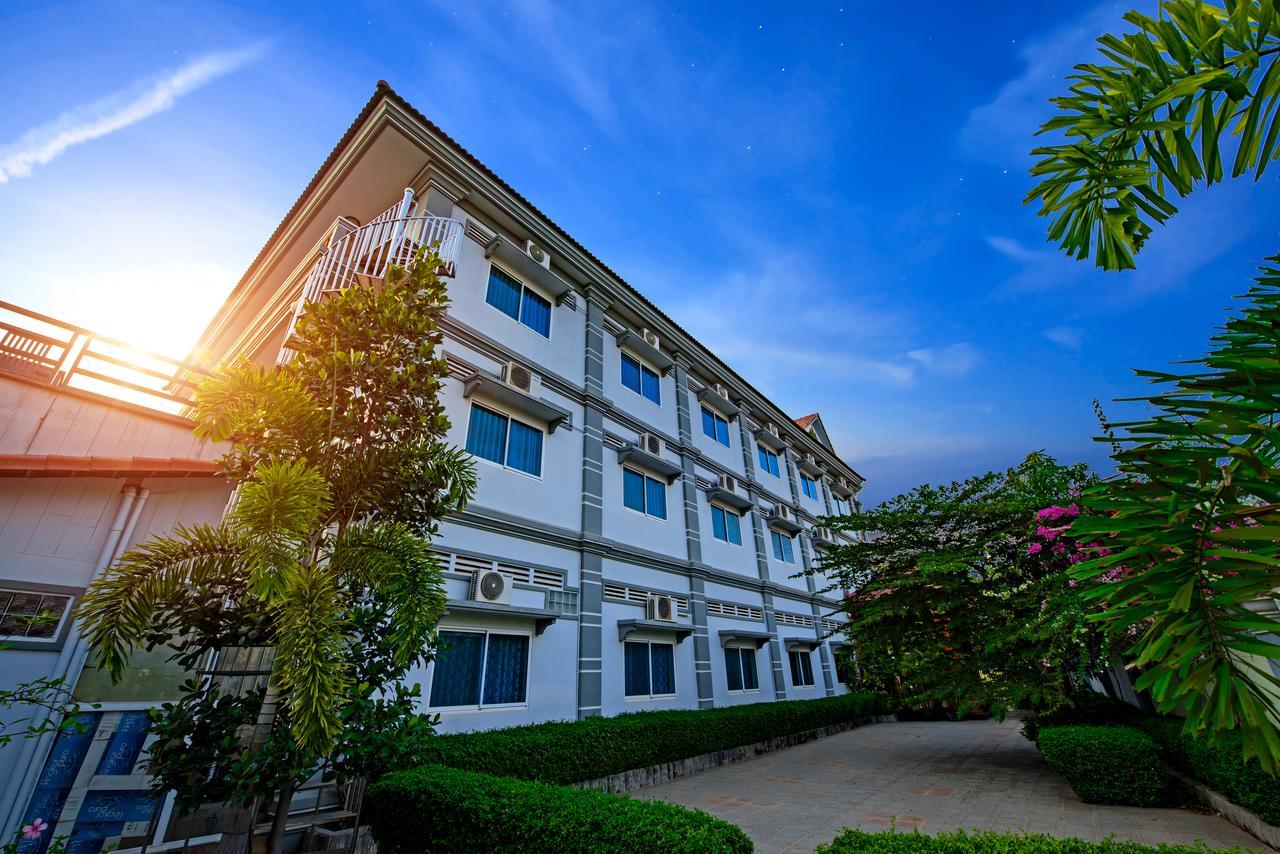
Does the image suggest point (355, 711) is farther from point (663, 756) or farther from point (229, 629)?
point (663, 756)

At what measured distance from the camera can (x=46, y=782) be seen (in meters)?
4.71

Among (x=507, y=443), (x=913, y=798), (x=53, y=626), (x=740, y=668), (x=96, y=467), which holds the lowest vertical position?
(x=913, y=798)

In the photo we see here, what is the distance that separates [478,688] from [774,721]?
801cm

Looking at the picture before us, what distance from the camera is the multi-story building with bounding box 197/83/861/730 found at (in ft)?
28.9

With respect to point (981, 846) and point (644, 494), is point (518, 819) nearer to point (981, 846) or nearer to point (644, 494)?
point (981, 846)

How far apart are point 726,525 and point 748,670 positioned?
404 centimetres

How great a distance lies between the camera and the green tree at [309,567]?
11.1ft

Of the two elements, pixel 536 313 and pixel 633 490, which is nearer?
pixel 536 313

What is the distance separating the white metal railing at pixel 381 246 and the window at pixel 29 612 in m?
4.92

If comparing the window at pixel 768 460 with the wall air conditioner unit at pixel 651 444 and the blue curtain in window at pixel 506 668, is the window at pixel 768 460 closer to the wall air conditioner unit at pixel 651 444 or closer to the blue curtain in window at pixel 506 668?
the wall air conditioner unit at pixel 651 444

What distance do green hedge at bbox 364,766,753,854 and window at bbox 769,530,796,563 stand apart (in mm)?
14664

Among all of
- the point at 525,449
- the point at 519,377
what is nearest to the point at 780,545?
the point at 525,449

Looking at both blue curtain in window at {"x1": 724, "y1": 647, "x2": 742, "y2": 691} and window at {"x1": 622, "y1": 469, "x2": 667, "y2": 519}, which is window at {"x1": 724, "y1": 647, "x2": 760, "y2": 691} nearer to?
blue curtain in window at {"x1": 724, "y1": 647, "x2": 742, "y2": 691}

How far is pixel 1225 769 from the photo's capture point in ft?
18.0
